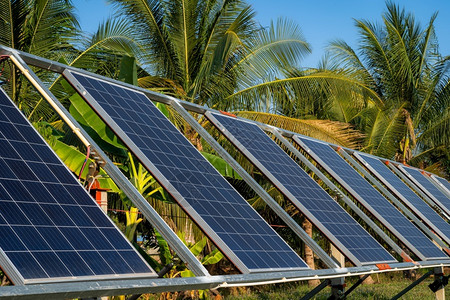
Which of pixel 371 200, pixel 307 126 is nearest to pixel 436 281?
pixel 371 200

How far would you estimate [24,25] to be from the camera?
16906 mm

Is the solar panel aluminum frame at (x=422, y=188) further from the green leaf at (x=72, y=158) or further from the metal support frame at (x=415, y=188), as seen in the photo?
the green leaf at (x=72, y=158)

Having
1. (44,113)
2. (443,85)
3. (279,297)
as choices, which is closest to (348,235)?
(279,297)

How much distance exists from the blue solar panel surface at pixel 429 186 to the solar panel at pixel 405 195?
163cm

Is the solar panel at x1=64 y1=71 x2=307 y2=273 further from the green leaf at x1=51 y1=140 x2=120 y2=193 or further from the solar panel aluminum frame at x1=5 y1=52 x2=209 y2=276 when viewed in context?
the green leaf at x1=51 y1=140 x2=120 y2=193

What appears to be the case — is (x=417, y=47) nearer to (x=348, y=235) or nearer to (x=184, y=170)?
(x=348, y=235)

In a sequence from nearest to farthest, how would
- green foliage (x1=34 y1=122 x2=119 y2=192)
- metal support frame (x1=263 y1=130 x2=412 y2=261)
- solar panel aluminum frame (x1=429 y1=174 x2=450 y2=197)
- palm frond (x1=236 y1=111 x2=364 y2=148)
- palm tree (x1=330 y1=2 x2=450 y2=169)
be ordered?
1. metal support frame (x1=263 y1=130 x2=412 y2=261)
2. green foliage (x1=34 y1=122 x2=119 y2=192)
3. solar panel aluminum frame (x1=429 y1=174 x2=450 y2=197)
4. palm frond (x1=236 y1=111 x2=364 y2=148)
5. palm tree (x1=330 y1=2 x2=450 y2=169)

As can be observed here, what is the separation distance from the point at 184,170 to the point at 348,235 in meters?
2.93

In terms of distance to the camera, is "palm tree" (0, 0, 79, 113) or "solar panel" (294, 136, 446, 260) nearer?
"solar panel" (294, 136, 446, 260)

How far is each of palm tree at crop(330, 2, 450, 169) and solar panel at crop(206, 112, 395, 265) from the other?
60.0 ft

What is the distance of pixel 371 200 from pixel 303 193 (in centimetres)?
261

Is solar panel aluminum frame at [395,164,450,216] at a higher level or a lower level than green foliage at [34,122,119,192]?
lower

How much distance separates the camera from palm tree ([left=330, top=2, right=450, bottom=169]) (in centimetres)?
2869

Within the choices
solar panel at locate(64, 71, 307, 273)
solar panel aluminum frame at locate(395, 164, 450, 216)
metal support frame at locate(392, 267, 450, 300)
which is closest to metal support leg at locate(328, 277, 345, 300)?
solar panel at locate(64, 71, 307, 273)
